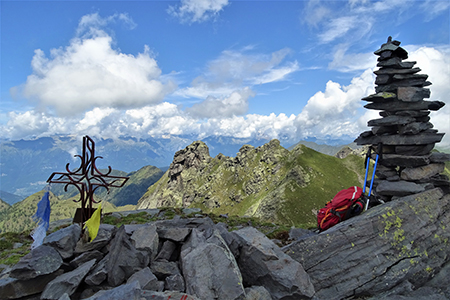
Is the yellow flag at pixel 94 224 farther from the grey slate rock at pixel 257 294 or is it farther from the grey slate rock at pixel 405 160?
the grey slate rock at pixel 405 160

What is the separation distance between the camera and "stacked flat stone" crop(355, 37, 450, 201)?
592 inches

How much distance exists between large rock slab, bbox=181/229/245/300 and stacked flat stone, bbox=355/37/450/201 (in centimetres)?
1182

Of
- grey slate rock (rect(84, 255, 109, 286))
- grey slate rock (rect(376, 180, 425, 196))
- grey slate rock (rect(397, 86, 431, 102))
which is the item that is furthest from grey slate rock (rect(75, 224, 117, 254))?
grey slate rock (rect(397, 86, 431, 102))

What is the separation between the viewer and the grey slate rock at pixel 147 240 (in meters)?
9.68

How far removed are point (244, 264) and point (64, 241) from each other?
742cm

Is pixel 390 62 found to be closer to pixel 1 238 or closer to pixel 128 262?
pixel 128 262

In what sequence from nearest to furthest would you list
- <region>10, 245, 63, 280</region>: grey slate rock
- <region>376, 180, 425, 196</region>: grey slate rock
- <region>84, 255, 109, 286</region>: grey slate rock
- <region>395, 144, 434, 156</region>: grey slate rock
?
<region>10, 245, 63, 280</region>: grey slate rock, <region>84, 255, 109, 286</region>: grey slate rock, <region>376, 180, 425, 196</region>: grey slate rock, <region>395, 144, 434, 156</region>: grey slate rock

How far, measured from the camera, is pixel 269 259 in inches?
386

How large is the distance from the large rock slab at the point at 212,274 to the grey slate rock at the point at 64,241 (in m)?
4.58

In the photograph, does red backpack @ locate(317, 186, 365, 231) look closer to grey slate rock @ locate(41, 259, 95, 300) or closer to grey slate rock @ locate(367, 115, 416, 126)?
grey slate rock @ locate(367, 115, 416, 126)

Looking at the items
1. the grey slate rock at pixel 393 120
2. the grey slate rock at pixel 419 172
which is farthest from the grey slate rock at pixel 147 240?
the grey slate rock at pixel 419 172

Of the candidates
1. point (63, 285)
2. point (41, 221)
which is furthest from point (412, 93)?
point (41, 221)

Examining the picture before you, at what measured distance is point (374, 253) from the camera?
35.6 ft

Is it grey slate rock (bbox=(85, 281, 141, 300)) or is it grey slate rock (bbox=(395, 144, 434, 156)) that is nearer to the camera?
grey slate rock (bbox=(85, 281, 141, 300))
